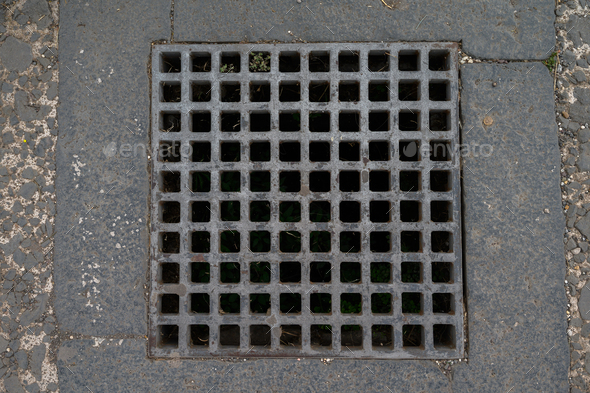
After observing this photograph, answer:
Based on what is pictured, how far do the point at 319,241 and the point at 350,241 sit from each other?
222mm

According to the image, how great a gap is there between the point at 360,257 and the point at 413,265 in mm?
544

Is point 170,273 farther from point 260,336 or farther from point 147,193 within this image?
point 260,336

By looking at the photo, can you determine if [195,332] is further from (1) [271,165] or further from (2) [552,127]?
(2) [552,127]

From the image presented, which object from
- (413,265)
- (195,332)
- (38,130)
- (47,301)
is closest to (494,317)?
(413,265)

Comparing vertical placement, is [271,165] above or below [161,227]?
above

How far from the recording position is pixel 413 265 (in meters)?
2.51

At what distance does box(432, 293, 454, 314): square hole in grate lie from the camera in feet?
7.55

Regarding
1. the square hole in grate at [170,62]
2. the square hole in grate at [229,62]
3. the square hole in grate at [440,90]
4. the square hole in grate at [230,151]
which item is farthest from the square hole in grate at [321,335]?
the square hole in grate at [170,62]

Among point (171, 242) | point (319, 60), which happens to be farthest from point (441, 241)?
point (171, 242)

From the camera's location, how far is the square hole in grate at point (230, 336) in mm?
2421

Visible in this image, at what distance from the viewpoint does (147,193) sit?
89.4 inches

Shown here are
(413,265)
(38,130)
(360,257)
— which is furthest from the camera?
(413,265)

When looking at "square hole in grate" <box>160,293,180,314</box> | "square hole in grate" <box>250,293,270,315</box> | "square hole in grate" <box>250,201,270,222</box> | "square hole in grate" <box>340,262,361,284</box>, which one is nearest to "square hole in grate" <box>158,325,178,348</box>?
"square hole in grate" <box>160,293,180,314</box>

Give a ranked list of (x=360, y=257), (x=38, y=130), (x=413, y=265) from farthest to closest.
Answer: (x=413, y=265) → (x=38, y=130) → (x=360, y=257)
